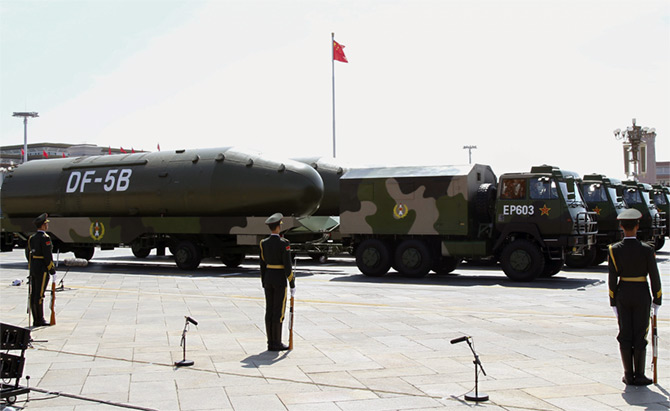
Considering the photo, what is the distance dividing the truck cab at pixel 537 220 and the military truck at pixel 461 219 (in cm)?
2

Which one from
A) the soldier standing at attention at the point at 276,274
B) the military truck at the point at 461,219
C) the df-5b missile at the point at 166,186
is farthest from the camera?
the df-5b missile at the point at 166,186

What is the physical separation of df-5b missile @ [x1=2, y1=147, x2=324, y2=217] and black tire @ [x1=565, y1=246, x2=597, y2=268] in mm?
8157

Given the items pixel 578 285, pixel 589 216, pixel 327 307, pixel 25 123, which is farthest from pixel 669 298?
pixel 25 123

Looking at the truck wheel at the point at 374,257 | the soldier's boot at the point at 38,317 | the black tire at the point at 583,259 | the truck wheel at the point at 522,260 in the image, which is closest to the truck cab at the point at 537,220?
the truck wheel at the point at 522,260

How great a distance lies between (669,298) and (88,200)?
1786 cm

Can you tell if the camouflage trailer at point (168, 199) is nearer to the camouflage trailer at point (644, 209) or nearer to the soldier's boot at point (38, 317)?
the soldier's boot at point (38, 317)

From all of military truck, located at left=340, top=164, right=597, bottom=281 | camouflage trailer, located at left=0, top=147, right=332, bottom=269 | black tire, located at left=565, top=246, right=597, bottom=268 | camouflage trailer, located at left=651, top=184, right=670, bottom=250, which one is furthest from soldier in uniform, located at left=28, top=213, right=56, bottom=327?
camouflage trailer, located at left=651, top=184, right=670, bottom=250

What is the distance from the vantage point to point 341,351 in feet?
28.9

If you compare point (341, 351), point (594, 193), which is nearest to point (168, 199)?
point (594, 193)

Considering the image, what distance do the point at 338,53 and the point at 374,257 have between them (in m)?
23.4

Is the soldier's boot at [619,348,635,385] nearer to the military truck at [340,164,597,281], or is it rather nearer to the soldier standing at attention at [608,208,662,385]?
the soldier standing at attention at [608,208,662,385]

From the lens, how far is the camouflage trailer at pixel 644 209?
24.8 meters

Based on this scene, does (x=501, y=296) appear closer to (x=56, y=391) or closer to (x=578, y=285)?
(x=578, y=285)

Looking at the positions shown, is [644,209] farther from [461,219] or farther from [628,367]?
[628,367]
